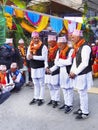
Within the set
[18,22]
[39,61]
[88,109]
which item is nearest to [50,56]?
[39,61]

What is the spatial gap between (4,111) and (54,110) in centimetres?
115

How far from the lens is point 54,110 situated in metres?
7.38

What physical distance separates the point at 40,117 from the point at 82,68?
144 centimetres

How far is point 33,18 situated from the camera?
9.92m

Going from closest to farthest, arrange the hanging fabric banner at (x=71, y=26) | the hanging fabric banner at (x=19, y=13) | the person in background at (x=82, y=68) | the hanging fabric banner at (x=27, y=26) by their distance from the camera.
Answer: the person in background at (x=82, y=68) → the hanging fabric banner at (x=19, y=13) → the hanging fabric banner at (x=27, y=26) → the hanging fabric banner at (x=71, y=26)

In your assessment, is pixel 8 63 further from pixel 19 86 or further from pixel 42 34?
pixel 42 34

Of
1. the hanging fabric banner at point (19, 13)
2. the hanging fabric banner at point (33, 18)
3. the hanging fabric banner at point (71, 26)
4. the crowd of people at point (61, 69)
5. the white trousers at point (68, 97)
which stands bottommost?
the white trousers at point (68, 97)

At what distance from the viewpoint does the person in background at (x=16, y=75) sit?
938 centimetres

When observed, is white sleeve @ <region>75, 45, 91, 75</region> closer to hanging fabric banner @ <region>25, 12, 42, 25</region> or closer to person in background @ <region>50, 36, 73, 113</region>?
person in background @ <region>50, 36, 73, 113</region>

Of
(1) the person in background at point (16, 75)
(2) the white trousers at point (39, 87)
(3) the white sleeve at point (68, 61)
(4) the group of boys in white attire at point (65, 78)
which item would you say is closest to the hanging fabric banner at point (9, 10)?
(1) the person in background at point (16, 75)

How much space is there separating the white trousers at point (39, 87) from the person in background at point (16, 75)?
1.54 m

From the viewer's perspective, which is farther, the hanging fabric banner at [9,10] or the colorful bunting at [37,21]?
the colorful bunting at [37,21]

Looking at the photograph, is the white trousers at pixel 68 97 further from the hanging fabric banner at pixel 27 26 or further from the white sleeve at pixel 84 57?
the hanging fabric banner at pixel 27 26

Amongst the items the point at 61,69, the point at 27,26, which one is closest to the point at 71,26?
the point at 27,26
